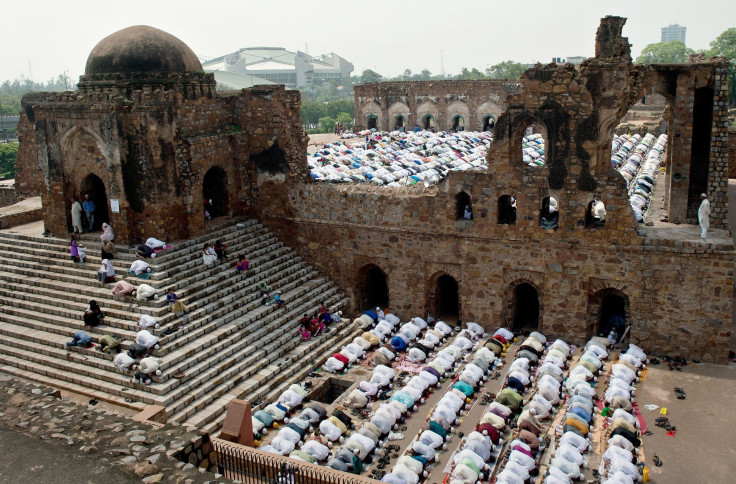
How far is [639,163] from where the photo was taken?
29.6m

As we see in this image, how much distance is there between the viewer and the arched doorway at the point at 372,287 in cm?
1930

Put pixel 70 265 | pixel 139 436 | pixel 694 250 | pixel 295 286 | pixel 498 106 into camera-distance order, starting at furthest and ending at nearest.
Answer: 1. pixel 498 106
2. pixel 295 286
3. pixel 70 265
4. pixel 694 250
5. pixel 139 436

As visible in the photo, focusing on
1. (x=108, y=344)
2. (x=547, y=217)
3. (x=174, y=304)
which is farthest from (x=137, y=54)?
(x=547, y=217)

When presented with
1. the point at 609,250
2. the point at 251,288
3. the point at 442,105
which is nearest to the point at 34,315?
the point at 251,288

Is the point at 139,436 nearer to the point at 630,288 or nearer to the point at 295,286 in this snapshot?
the point at 295,286

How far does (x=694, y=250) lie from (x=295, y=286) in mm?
9953

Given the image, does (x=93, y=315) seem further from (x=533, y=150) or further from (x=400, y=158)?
(x=533, y=150)

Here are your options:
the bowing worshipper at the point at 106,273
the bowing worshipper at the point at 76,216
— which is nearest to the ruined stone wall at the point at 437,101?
the bowing worshipper at the point at 76,216

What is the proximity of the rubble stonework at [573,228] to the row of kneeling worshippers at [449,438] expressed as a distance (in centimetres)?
290

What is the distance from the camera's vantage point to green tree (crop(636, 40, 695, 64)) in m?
102

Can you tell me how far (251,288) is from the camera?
17.2 metres

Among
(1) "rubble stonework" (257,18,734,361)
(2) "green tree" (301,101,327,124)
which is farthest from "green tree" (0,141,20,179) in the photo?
(1) "rubble stonework" (257,18,734,361)

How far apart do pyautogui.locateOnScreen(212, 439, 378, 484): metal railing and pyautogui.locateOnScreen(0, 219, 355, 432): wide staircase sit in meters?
2.46

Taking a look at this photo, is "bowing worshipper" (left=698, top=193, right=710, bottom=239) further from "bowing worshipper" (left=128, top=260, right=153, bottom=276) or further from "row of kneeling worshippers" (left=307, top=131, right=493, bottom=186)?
"bowing worshipper" (left=128, top=260, right=153, bottom=276)
